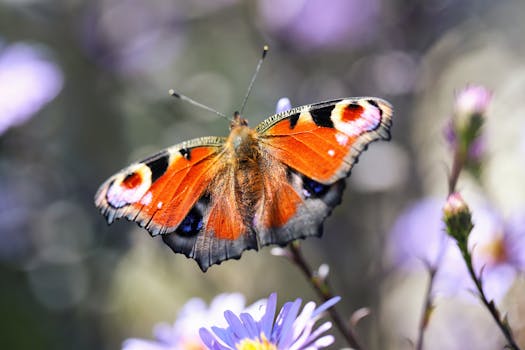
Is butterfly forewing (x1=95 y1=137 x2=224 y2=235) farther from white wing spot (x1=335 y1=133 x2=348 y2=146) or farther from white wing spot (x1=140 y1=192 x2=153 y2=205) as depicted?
white wing spot (x1=335 y1=133 x2=348 y2=146)

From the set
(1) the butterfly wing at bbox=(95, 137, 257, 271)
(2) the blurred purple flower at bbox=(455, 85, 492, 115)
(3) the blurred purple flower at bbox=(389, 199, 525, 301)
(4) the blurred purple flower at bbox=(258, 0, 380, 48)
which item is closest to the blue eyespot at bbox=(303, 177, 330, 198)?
(1) the butterfly wing at bbox=(95, 137, 257, 271)

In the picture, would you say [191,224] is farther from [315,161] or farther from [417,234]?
[417,234]

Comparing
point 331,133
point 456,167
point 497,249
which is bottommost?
point 497,249

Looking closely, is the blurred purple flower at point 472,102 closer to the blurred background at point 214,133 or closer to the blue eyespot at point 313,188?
the blue eyespot at point 313,188

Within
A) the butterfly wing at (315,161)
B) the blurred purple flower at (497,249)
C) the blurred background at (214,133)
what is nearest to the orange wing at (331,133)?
the butterfly wing at (315,161)

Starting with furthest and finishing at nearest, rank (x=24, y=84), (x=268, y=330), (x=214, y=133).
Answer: (x=214, y=133), (x=24, y=84), (x=268, y=330)

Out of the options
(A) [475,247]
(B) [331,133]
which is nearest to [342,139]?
(B) [331,133]

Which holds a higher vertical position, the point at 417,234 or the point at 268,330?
the point at 417,234

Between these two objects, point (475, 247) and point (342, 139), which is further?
point (475, 247)
